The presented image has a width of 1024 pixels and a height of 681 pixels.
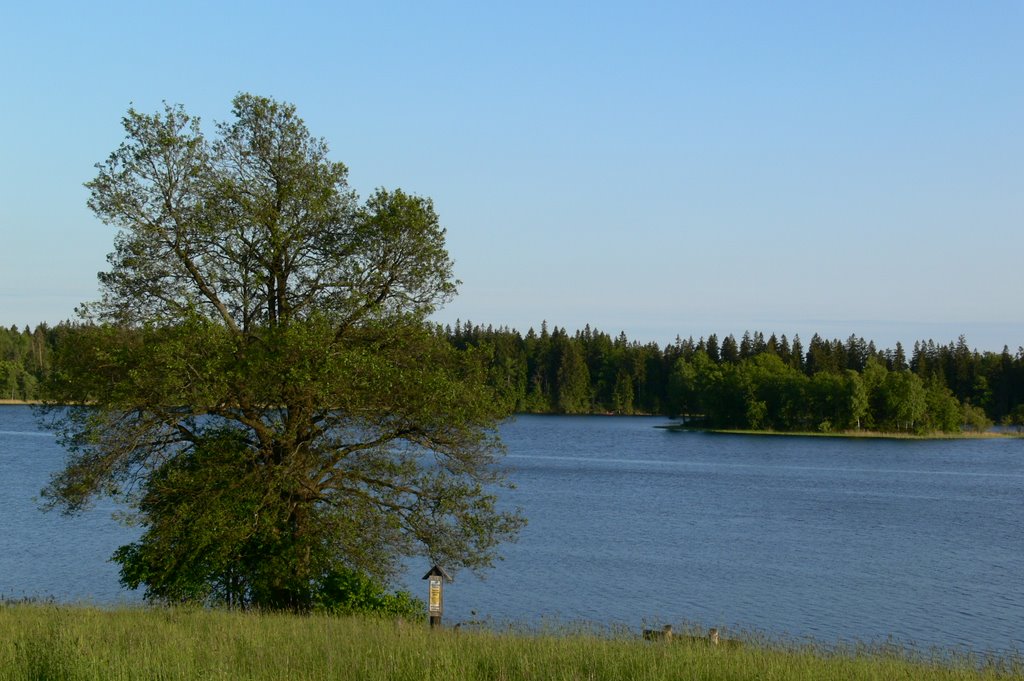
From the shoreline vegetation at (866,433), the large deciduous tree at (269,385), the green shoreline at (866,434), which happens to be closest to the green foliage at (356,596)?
the large deciduous tree at (269,385)

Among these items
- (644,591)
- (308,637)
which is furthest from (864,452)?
(308,637)

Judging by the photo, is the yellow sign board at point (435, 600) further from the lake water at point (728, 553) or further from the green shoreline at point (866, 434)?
the green shoreline at point (866, 434)

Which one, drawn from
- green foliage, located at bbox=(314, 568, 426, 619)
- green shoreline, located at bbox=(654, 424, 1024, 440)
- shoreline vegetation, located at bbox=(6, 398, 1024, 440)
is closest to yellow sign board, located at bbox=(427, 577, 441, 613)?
green foliage, located at bbox=(314, 568, 426, 619)

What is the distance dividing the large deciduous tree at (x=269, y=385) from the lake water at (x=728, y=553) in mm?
3070

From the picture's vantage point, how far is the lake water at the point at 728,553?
3125 cm

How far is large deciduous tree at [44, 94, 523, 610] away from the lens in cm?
2034

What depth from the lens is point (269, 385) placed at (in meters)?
20.0

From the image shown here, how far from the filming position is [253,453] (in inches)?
862

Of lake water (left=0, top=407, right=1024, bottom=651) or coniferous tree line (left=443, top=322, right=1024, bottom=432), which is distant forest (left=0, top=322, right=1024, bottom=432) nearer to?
coniferous tree line (left=443, top=322, right=1024, bottom=432)

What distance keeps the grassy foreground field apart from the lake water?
9.75m

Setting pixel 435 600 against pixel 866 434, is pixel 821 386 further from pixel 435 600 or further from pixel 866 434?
pixel 435 600

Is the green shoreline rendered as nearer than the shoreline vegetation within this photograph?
Yes

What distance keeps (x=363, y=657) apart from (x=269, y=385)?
329 inches

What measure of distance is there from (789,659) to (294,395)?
11013 millimetres
